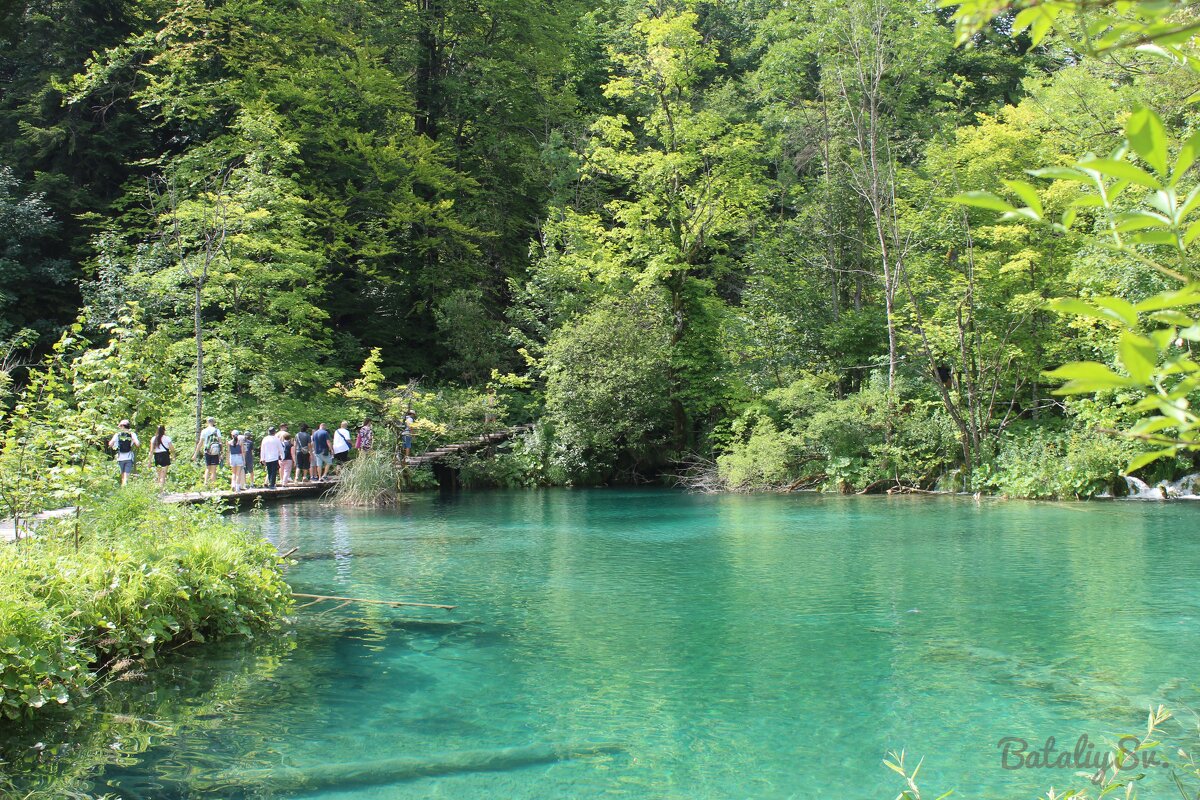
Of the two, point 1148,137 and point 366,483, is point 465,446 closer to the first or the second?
point 366,483

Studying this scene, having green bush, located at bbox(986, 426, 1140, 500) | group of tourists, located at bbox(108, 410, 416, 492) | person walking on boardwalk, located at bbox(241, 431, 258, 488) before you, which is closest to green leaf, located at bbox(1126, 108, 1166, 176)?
group of tourists, located at bbox(108, 410, 416, 492)

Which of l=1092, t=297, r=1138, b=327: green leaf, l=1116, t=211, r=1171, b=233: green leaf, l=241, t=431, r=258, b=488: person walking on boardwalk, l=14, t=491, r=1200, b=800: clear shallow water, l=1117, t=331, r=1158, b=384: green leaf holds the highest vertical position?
l=1116, t=211, r=1171, b=233: green leaf

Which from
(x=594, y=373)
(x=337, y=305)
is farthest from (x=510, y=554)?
(x=337, y=305)

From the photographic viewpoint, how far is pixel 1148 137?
1.14m

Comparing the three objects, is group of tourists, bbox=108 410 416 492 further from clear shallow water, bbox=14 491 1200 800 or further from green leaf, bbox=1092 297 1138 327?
green leaf, bbox=1092 297 1138 327

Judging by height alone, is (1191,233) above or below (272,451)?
above

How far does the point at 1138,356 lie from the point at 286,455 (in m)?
19.9

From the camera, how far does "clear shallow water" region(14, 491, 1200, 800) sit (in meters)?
4.73

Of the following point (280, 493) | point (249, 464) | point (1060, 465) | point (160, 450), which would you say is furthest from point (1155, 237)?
point (249, 464)

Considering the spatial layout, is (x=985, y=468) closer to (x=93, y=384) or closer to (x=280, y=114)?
(x=93, y=384)

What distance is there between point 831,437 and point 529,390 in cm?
1007

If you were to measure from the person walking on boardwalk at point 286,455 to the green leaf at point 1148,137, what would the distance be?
18.9m

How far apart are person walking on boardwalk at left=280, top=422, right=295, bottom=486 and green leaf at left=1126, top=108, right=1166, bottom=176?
18.9 meters

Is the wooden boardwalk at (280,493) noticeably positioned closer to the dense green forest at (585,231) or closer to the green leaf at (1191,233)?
the dense green forest at (585,231)
